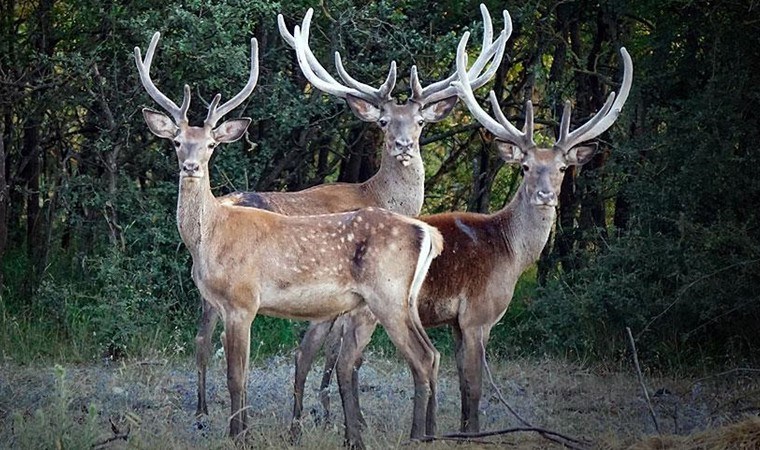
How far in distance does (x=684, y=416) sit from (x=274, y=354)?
3.90 metres

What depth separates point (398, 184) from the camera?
9617 mm

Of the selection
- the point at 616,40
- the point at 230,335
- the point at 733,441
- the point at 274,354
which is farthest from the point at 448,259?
the point at 616,40

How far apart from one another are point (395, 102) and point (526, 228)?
1.72m

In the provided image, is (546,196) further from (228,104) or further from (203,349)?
(203,349)

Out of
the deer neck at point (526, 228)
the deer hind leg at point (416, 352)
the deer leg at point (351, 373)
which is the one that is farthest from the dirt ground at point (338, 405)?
the deer neck at point (526, 228)

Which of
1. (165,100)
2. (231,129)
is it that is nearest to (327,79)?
(231,129)

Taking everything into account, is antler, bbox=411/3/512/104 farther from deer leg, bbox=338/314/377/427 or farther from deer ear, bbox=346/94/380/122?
deer leg, bbox=338/314/377/427

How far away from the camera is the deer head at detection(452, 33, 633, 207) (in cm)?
844

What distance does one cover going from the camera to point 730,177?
965cm

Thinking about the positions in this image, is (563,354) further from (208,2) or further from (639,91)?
(208,2)

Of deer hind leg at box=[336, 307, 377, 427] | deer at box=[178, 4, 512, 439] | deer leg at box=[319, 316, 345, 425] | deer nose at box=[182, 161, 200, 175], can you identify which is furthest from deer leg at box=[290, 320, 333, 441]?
deer nose at box=[182, 161, 200, 175]

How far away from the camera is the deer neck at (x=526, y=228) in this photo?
8.48m

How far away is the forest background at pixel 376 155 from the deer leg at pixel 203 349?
2.02 meters

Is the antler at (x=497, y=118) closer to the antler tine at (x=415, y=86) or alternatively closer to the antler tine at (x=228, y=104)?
the antler tine at (x=415, y=86)
